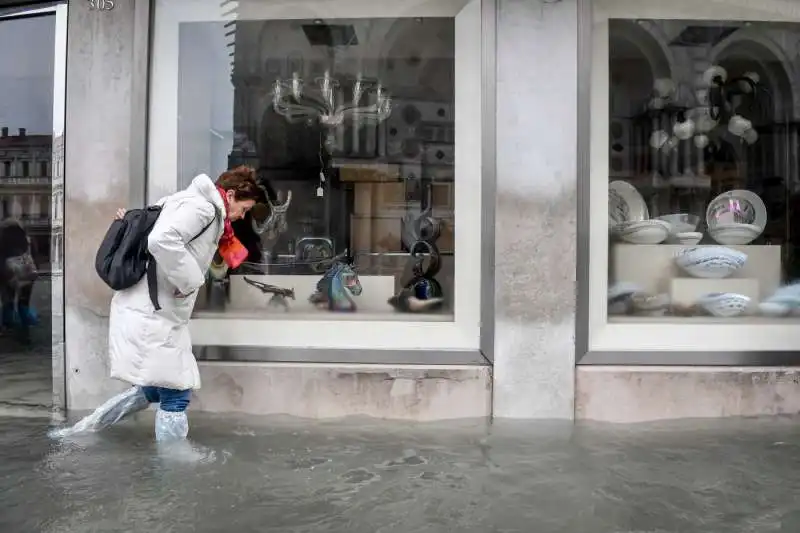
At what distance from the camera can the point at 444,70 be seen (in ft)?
16.5

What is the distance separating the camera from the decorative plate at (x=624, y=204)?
4988 millimetres

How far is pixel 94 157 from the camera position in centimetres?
471

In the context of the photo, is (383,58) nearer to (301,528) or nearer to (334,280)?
(334,280)

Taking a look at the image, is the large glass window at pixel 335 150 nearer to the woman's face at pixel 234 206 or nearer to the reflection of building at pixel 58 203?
the reflection of building at pixel 58 203

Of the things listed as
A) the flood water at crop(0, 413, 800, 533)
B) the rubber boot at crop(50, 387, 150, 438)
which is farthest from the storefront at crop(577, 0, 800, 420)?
the rubber boot at crop(50, 387, 150, 438)

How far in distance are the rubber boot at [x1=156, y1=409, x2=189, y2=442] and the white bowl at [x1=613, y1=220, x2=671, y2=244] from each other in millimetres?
3109

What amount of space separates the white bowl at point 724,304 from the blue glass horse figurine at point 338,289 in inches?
94.3

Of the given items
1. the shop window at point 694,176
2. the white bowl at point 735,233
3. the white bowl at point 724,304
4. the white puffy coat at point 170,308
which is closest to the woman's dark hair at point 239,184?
the white puffy coat at point 170,308

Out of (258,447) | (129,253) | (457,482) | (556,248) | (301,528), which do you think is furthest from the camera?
(556,248)

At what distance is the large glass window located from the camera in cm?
483

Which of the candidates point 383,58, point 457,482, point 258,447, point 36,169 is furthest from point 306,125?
point 457,482

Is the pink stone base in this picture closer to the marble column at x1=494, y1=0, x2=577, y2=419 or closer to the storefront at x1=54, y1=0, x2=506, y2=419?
the marble column at x1=494, y1=0, x2=577, y2=419

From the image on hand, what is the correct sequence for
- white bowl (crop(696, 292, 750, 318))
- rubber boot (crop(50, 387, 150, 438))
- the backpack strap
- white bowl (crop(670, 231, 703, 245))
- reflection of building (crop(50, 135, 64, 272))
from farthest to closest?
1. white bowl (crop(670, 231, 703, 245))
2. white bowl (crop(696, 292, 750, 318))
3. reflection of building (crop(50, 135, 64, 272))
4. rubber boot (crop(50, 387, 150, 438))
5. the backpack strap

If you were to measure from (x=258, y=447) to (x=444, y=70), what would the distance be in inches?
109
